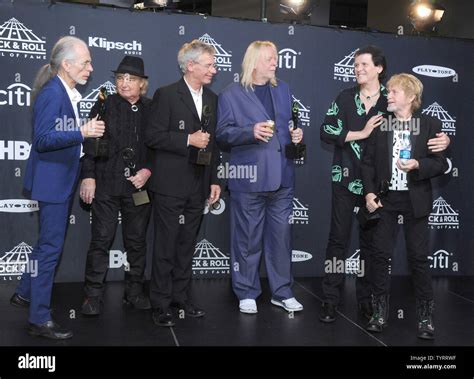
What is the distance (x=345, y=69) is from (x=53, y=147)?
2797 millimetres

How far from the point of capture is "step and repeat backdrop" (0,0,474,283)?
4.50m

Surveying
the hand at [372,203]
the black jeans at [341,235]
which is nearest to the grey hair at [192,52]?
the black jeans at [341,235]

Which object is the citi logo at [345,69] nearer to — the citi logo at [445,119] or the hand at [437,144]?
the citi logo at [445,119]

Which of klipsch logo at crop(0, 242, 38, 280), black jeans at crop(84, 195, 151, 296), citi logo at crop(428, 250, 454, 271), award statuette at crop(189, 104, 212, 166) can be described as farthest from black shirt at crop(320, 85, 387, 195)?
klipsch logo at crop(0, 242, 38, 280)

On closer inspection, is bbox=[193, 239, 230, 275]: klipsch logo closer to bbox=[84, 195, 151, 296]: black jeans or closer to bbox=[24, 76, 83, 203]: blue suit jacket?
bbox=[84, 195, 151, 296]: black jeans

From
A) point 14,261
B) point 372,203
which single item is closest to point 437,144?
point 372,203

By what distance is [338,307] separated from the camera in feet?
13.9

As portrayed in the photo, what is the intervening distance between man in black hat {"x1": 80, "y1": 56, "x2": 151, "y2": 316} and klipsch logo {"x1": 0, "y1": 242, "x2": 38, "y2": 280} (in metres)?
0.91

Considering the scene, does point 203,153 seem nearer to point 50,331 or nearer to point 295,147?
point 295,147

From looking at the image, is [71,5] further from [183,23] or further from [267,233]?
[267,233]

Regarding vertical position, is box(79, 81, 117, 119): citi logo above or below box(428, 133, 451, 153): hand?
above

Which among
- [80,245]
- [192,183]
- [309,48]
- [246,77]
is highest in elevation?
[309,48]
